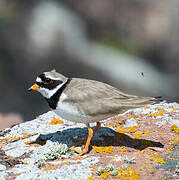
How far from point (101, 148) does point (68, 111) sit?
1.09 metres

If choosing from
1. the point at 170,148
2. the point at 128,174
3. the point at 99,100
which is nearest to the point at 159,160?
the point at 170,148

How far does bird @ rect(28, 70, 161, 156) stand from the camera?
680cm

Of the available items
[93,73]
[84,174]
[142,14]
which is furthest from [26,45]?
[84,174]

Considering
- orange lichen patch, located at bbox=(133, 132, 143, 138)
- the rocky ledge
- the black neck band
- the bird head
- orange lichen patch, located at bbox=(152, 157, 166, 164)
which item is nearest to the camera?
the rocky ledge

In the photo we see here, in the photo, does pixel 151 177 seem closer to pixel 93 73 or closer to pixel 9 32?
pixel 93 73

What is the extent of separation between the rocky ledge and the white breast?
0.66m

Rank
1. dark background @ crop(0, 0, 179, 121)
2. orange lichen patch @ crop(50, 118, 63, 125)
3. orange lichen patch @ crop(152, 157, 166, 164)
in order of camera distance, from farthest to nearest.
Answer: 1. dark background @ crop(0, 0, 179, 121)
2. orange lichen patch @ crop(50, 118, 63, 125)
3. orange lichen patch @ crop(152, 157, 166, 164)

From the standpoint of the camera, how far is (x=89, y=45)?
736 inches

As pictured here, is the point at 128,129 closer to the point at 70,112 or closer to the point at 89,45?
the point at 70,112

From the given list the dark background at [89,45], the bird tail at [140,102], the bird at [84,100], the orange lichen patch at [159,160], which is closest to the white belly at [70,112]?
the bird at [84,100]

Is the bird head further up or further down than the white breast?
further up

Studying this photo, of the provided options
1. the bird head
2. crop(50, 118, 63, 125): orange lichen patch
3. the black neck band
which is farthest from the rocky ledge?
the bird head

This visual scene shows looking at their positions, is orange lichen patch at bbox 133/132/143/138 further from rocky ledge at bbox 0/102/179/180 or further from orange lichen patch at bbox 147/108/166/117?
orange lichen patch at bbox 147/108/166/117

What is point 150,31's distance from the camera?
1922 centimetres
